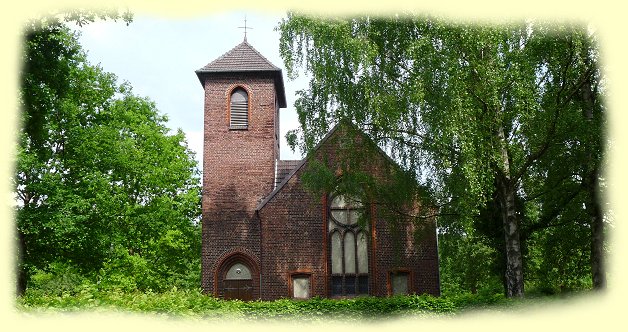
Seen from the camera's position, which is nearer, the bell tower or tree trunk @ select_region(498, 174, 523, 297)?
tree trunk @ select_region(498, 174, 523, 297)

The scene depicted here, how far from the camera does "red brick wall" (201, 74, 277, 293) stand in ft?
77.4

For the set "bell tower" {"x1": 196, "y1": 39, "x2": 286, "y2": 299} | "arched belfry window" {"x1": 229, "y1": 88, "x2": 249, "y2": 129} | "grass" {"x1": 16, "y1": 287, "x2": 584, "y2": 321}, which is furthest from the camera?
"arched belfry window" {"x1": 229, "y1": 88, "x2": 249, "y2": 129}

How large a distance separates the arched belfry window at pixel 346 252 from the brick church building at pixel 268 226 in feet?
0.12

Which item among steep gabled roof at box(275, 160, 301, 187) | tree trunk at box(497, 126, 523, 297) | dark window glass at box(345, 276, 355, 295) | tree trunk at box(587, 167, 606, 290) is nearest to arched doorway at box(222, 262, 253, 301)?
dark window glass at box(345, 276, 355, 295)

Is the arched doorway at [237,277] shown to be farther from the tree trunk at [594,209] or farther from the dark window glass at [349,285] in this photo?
the tree trunk at [594,209]

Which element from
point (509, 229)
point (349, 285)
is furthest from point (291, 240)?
point (509, 229)

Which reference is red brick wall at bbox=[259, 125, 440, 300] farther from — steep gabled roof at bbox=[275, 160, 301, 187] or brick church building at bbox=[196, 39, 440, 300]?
steep gabled roof at bbox=[275, 160, 301, 187]

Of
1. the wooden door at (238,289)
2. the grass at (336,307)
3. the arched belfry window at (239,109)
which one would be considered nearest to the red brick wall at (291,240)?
the wooden door at (238,289)

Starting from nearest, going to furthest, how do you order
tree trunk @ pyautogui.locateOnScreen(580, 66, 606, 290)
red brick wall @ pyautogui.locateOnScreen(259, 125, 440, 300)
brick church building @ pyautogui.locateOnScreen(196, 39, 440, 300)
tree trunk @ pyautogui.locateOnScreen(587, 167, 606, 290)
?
tree trunk @ pyautogui.locateOnScreen(580, 66, 606, 290)
tree trunk @ pyautogui.locateOnScreen(587, 167, 606, 290)
red brick wall @ pyautogui.locateOnScreen(259, 125, 440, 300)
brick church building @ pyautogui.locateOnScreen(196, 39, 440, 300)

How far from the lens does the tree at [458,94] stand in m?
14.5

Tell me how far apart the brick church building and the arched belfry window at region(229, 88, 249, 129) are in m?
0.04

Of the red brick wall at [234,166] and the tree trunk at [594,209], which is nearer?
the tree trunk at [594,209]

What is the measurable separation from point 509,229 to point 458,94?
384cm

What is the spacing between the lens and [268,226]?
22531mm
